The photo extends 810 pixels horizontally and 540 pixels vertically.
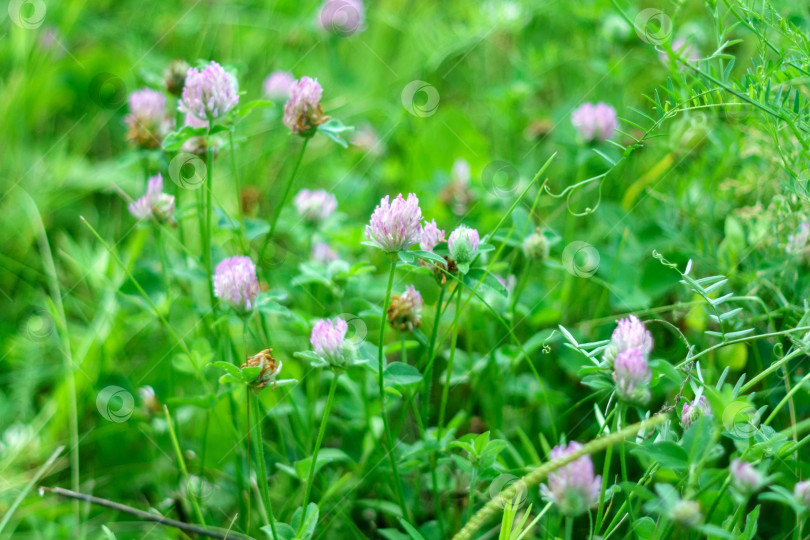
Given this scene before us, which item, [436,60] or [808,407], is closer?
[808,407]

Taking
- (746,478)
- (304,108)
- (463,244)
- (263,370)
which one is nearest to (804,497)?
(746,478)

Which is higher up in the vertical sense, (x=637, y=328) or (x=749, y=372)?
(x=637, y=328)

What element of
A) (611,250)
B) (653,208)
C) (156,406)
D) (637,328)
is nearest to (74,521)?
(156,406)

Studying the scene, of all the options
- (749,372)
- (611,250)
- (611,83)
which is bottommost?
(749,372)

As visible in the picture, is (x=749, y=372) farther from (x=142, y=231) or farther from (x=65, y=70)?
(x=65, y=70)

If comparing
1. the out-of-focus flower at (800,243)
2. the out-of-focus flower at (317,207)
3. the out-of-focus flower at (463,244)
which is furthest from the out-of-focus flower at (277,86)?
the out-of-focus flower at (800,243)

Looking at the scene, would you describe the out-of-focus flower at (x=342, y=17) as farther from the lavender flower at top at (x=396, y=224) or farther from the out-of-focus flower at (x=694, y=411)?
the out-of-focus flower at (x=694, y=411)

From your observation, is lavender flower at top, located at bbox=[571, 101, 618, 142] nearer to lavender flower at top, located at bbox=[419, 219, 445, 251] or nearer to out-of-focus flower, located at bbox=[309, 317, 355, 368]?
lavender flower at top, located at bbox=[419, 219, 445, 251]
